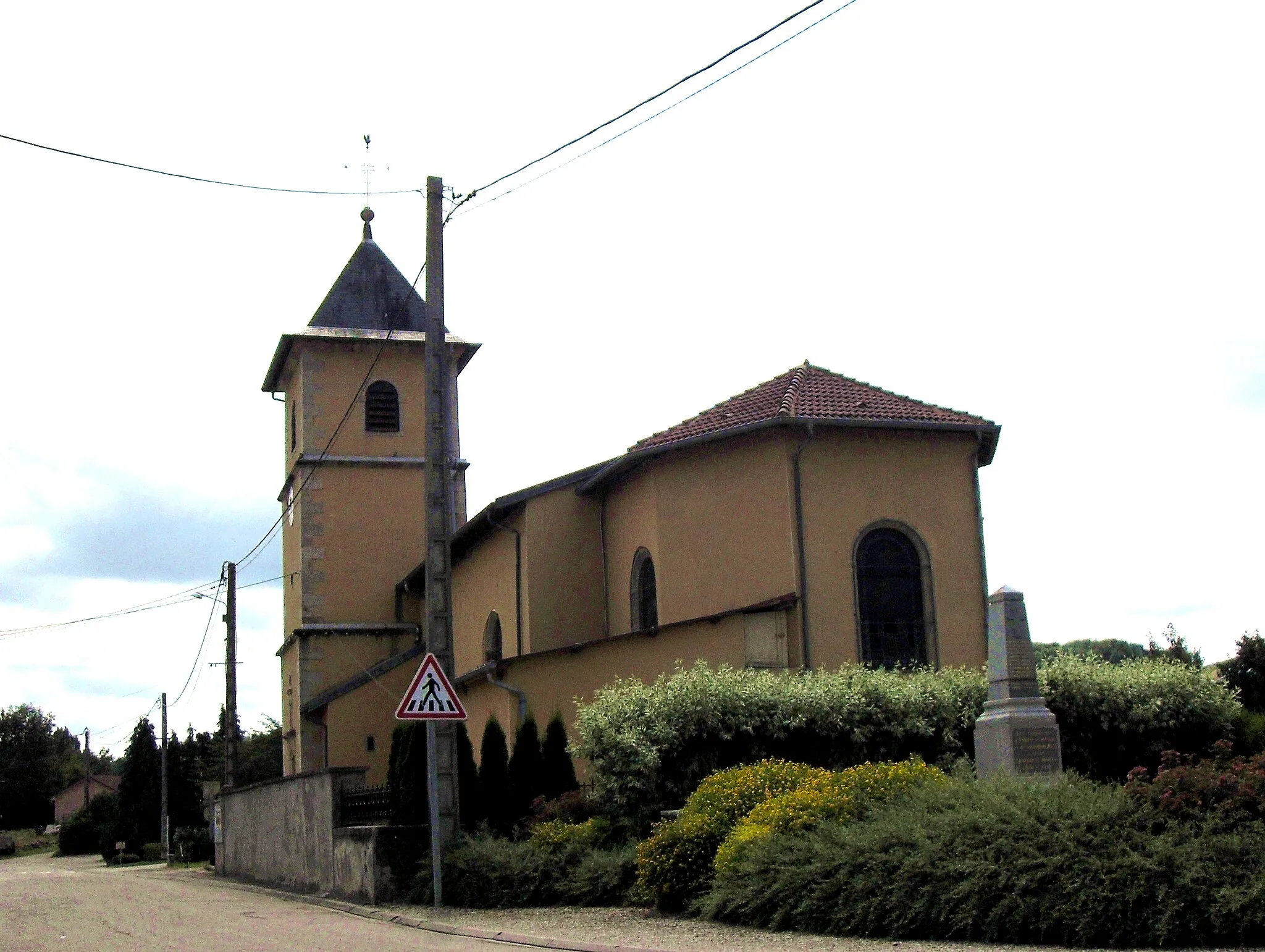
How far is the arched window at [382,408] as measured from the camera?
34.9m

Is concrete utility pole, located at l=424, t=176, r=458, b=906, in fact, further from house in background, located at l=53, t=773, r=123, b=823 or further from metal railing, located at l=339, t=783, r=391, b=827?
house in background, located at l=53, t=773, r=123, b=823

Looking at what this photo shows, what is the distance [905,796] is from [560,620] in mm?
13092

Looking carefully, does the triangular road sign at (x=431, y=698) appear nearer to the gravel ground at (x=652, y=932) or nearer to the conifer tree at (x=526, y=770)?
the gravel ground at (x=652, y=932)

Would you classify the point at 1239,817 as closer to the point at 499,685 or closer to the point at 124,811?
the point at 499,685

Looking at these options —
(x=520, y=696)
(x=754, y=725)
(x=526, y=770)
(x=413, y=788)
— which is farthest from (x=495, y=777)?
(x=754, y=725)

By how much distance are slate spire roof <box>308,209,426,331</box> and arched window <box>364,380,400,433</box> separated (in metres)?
1.59

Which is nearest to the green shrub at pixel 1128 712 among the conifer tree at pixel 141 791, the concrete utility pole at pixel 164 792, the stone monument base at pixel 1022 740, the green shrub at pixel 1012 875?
the stone monument base at pixel 1022 740

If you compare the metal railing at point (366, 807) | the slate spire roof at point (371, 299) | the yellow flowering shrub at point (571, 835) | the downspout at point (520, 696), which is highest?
the slate spire roof at point (371, 299)

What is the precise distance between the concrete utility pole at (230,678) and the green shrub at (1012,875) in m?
27.6

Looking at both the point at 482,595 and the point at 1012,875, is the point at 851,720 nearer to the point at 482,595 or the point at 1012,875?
the point at 1012,875

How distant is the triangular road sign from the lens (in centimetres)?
1534

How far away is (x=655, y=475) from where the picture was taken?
75.5ft

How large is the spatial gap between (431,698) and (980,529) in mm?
10987

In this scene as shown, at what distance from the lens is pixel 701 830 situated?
13.7 meters
